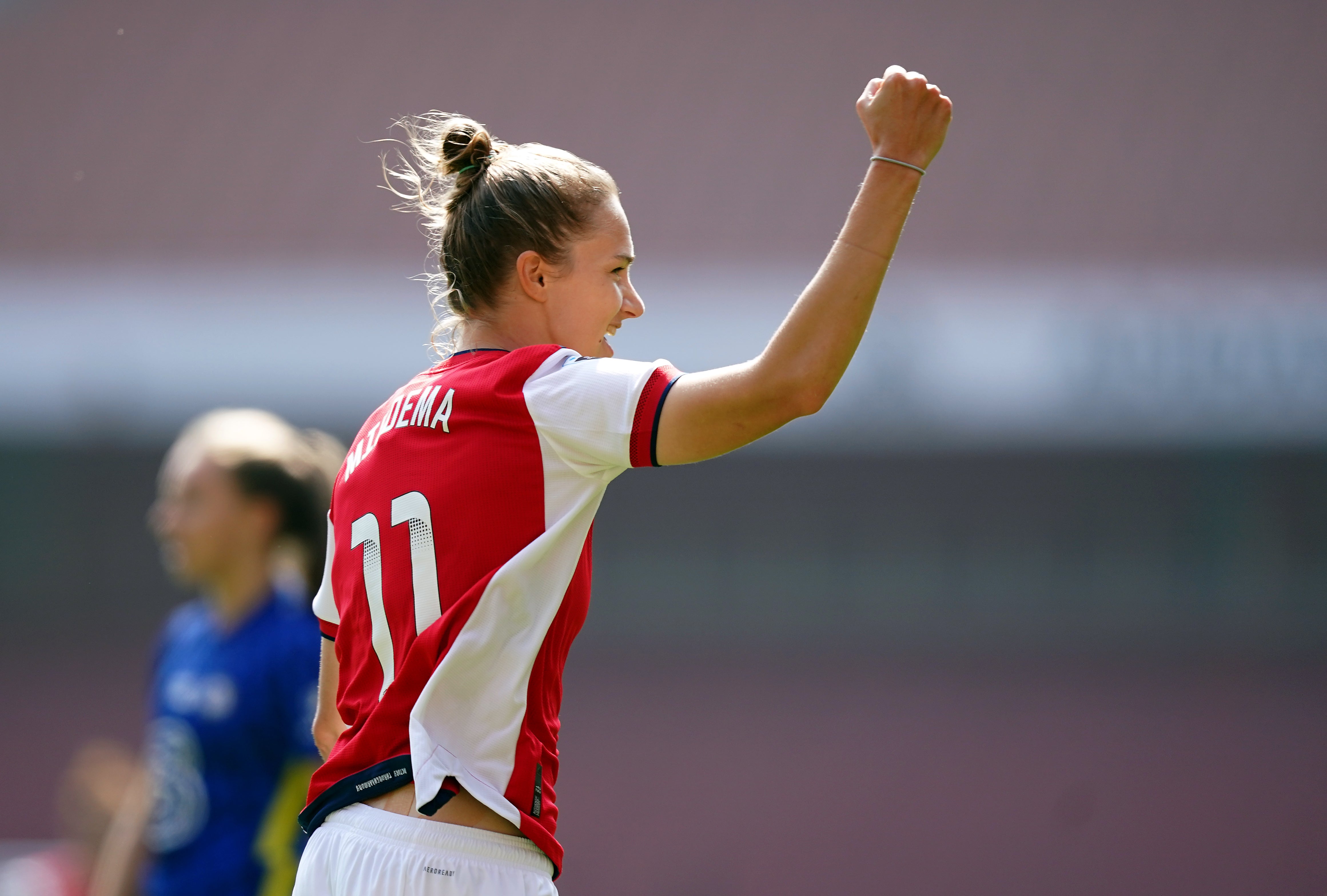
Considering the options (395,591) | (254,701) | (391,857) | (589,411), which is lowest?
(254,701)

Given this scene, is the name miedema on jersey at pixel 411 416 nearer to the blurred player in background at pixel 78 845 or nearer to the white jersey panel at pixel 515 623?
the white jersey panel at pixel 515 623

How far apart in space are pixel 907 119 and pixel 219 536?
2176 mm

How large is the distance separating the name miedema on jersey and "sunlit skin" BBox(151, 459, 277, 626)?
4.43 feet

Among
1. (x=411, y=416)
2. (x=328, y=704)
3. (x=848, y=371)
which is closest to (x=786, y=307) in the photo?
(x=848, y=371)

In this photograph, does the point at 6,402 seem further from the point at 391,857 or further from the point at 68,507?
the point at 391,857

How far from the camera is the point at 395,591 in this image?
63.2 inches

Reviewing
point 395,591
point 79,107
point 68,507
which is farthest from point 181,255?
point 395,591

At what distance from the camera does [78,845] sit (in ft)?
12.7

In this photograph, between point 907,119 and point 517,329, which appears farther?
point 517,329

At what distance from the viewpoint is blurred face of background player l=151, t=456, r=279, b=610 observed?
9.80 feet

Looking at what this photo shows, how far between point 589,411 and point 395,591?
37 centimetres

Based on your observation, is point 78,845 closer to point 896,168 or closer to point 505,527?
point 505,527

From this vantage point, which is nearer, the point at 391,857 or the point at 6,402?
the point at 391,857

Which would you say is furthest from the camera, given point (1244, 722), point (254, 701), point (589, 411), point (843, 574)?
point (843, 574)
